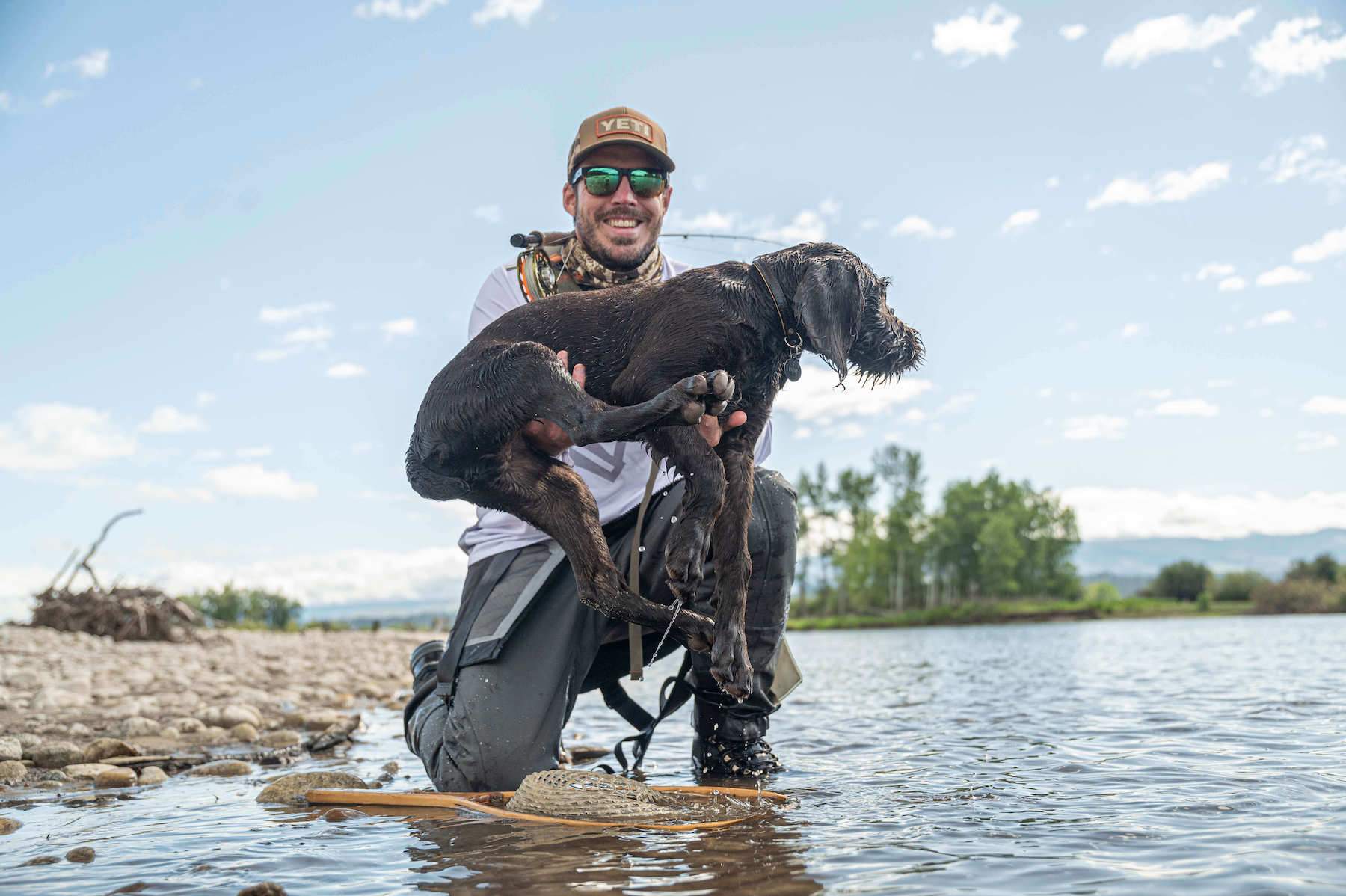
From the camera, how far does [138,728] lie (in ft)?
24.0

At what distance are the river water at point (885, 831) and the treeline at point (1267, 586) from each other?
4838cm

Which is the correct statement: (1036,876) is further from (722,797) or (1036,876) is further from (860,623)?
(860,623)

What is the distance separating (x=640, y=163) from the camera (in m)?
5.48

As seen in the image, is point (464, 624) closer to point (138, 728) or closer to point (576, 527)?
point (576, 527)

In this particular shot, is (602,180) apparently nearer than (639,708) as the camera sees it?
Yes

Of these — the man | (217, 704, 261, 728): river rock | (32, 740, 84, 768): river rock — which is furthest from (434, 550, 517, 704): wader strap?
(217, 704, 261, 728): river rock

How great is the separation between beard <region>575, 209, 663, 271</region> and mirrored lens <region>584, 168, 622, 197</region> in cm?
12

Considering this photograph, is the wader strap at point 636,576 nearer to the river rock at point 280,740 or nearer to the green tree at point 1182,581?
the river rock at point 280,740

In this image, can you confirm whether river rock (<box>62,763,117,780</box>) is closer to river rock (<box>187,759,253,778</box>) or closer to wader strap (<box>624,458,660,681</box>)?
river rock (<box>187,759,253,778</box>)

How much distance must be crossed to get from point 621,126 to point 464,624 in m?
2.90

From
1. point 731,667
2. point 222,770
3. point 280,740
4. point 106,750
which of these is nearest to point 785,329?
point 731,667

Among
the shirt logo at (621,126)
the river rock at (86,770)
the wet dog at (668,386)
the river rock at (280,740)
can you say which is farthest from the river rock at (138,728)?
the shirt logo at (621,126)

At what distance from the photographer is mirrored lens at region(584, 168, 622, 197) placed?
535 cm

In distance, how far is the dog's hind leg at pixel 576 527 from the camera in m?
3.97
